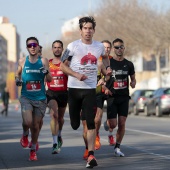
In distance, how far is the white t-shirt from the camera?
38.9ft

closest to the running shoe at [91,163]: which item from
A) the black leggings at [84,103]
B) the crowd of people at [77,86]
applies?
the crowd of people at [77,86]

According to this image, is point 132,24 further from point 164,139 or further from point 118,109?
point 118,109

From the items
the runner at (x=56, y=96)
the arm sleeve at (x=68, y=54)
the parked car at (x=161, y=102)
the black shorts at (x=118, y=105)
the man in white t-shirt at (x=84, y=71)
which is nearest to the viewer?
the man in white t-shirt at (x=84, y=71)

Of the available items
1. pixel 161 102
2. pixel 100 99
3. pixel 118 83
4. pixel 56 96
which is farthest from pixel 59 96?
pixel 161 102

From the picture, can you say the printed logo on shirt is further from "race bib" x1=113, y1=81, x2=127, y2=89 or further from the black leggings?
"race bib" x1=113, y1=81, x2=127, y2=89

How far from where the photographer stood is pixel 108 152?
14.4 meters

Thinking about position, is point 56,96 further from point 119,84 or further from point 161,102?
point 161,102

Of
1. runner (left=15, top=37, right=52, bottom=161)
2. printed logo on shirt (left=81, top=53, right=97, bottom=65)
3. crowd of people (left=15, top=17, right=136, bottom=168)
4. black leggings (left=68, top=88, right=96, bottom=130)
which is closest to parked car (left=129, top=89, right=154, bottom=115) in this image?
crowd of people (left=15, top=17, right=136, bottom=168)

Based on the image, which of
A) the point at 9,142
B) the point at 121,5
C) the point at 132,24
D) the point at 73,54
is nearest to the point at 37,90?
the point at 73,54

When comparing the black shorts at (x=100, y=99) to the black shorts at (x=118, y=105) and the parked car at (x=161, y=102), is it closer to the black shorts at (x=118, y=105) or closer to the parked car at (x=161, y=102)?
the black shorts at (x=118, y=105)

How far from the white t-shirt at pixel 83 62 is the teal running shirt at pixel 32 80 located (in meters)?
1.17

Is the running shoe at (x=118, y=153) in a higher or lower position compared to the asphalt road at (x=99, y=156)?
higher

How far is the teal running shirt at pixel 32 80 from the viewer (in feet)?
42.7

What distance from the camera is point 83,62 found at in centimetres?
1188
